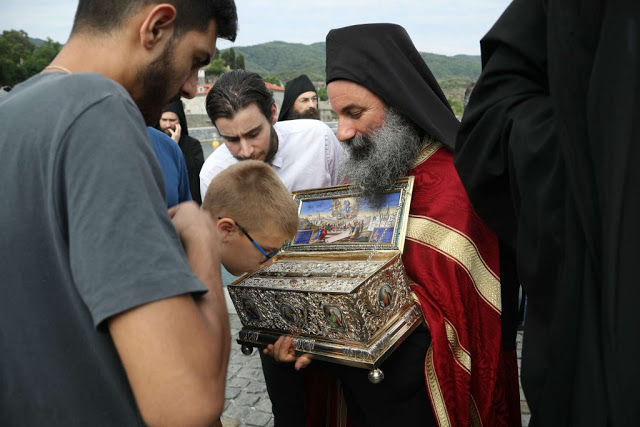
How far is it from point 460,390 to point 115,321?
1.69m

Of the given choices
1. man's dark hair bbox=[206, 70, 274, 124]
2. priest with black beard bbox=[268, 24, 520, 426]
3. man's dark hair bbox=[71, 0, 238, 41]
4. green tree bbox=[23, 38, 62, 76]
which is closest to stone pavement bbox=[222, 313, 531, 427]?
priest with black beard bbox=[268, 24, 520, 426]

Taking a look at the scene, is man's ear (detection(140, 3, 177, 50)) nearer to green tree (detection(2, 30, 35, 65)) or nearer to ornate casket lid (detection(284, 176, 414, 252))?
ornate casket lid (detection(284, 176, 414, 252))

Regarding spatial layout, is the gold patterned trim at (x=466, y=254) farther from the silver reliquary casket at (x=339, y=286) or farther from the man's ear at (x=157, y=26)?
the man's ear at (x=157, y=26)

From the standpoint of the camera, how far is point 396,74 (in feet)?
8.16

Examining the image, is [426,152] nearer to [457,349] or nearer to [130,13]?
[457,349]

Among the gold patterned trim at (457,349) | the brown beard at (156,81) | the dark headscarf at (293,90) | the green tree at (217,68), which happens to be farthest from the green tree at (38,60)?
the brown beard at (156,81)

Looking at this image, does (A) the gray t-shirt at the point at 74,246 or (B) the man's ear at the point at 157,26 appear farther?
(B) the man's ear at the point at 157,26

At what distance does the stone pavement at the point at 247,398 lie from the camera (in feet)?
11.7

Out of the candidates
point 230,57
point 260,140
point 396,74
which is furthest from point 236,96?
point 230,57

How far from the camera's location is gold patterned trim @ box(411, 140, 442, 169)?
8.23ft

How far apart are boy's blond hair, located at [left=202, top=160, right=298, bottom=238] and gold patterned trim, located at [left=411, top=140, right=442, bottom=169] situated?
687 millimetres

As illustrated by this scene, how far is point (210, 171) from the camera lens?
3637 mm

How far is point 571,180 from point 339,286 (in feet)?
3.32

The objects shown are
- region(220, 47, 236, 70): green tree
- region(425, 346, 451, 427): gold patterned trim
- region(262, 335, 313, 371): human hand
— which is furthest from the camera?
region(220, 47, 236, 70): green tree
